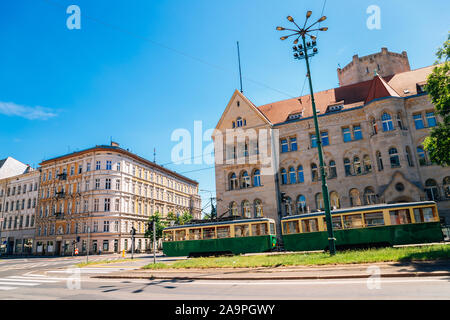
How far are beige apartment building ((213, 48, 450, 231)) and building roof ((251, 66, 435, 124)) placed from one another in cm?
9

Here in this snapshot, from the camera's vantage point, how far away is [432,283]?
767cm

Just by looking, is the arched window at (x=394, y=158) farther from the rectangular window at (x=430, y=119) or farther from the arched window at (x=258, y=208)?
the arched window at (x=258, y=208)

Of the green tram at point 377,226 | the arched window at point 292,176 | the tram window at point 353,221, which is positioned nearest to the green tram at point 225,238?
the green tram at point 377,226

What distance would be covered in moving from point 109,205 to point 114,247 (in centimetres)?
665

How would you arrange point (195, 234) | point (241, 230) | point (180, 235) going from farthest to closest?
point (180, 235) < point (195, 234) < point (241, 230)

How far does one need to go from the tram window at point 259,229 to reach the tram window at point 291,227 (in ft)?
5.26

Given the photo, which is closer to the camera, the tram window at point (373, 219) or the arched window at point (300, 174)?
the tram window at point (373, 219)

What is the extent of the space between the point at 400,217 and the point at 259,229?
9554 mm

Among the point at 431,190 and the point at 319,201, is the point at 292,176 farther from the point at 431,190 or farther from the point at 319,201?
the point at 431,190

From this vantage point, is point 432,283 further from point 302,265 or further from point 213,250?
point 213,250

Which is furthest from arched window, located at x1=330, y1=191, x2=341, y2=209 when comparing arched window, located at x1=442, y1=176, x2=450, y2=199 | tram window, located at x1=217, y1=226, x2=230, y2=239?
tram window, located at x1=217, y1=226, x2=230, y2=239

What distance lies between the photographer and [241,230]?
2270 cm

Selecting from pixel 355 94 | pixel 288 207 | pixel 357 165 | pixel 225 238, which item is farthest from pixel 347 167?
pixel 225 238

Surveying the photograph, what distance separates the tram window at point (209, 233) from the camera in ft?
77.2
